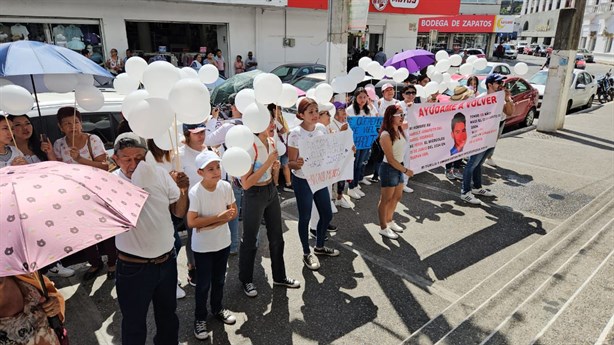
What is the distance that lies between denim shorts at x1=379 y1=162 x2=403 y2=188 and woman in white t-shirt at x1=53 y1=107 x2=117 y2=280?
322cm

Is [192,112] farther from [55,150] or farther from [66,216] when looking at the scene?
[55,150]

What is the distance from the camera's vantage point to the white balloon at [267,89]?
3.78 m

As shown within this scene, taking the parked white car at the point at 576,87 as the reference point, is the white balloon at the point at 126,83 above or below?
above

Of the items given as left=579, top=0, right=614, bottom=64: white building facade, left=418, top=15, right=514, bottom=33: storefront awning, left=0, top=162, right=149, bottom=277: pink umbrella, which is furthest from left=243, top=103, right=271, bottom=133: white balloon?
left=579, top=0, right=614, bottom=64: white building facade

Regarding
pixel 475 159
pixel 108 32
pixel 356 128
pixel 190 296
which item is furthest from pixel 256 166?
pixel 108 32

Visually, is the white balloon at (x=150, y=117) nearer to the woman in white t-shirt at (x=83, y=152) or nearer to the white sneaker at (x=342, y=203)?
the woman in white t-shirt at (x=83, y=152)

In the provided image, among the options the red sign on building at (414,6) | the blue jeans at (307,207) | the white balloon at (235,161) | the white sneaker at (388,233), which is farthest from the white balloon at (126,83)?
the red sign on building at (414,6)

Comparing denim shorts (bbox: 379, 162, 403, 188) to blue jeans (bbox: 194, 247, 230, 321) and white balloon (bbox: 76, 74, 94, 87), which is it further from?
white balloon (bbox: 76, 74, 94, 87)

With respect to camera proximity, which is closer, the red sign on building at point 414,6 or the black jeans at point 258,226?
the black jeans at point 258,226

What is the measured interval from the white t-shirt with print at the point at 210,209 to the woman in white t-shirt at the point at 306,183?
3.76 feet

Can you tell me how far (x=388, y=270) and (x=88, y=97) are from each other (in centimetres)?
378

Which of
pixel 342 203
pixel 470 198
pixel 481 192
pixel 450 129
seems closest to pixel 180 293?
pixel 342 203

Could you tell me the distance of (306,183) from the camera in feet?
14.3

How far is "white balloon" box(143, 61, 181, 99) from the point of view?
10.2ft
